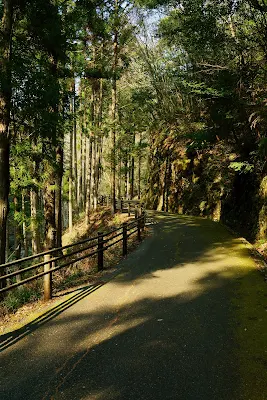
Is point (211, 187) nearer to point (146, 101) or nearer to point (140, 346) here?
point (146, 101)

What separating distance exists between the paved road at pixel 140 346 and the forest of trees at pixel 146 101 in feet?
13.2

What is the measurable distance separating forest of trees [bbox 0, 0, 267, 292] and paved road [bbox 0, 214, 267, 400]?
4015 mm

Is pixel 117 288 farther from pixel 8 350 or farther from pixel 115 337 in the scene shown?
pixel 8 350

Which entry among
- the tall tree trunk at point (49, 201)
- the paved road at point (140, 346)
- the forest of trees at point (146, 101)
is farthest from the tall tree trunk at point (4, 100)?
the tall tree trunk at point (49, 201)

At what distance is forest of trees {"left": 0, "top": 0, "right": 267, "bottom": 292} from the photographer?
9852 millimetres

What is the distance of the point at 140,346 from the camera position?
5090mm

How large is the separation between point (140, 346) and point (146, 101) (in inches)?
1246

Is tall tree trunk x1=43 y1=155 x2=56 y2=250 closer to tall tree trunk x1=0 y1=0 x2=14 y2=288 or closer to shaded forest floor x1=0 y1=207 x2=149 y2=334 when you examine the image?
shaded forest floor x1=0 y1=207 x2=149 y2=334

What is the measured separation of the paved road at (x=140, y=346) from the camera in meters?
4.02

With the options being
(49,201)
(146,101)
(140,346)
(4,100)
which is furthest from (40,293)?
(146,101)

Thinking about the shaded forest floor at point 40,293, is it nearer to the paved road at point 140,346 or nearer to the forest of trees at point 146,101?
the paved road at point 140,346

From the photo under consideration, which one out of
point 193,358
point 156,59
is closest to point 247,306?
point 193,358

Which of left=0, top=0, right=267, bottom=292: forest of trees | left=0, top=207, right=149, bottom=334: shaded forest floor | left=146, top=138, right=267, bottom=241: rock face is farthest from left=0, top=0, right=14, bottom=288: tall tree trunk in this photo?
left=146, top=138, right=267, bottom=241: rock face

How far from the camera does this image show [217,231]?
16609 mm
